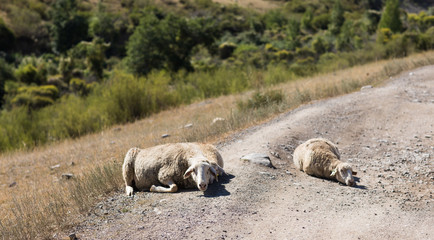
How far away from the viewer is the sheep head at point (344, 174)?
5019 millimetres

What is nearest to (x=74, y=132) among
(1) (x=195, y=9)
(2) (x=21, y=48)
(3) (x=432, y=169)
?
(3) (x=432, y=169)

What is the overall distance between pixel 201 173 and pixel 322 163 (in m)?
1.96

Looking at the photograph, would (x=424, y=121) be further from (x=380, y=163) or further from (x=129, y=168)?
(x=129, y=168)

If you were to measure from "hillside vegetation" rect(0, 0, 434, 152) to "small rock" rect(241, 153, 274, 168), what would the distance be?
6912 millimetres

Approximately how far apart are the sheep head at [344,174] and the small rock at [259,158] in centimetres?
100

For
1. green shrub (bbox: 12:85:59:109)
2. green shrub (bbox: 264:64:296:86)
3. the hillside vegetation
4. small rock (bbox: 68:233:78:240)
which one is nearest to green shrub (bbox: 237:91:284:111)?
the hillside vegetation

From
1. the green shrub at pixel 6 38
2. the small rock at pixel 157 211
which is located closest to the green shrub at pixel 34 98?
the small rock at pixel 157 211

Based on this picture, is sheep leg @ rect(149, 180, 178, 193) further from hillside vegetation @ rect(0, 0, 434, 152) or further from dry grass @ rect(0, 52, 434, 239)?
hillside vegetation @ rect(0, 0, 434, 152)

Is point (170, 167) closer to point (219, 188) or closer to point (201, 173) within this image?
point (201, 173)

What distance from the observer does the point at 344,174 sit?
5090 millimetres

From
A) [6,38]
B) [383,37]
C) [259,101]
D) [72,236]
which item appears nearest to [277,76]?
[259,101]

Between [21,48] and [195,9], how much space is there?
1094 inches

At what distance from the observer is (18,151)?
39.9 feet

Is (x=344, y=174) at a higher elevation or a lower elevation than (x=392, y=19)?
lower
